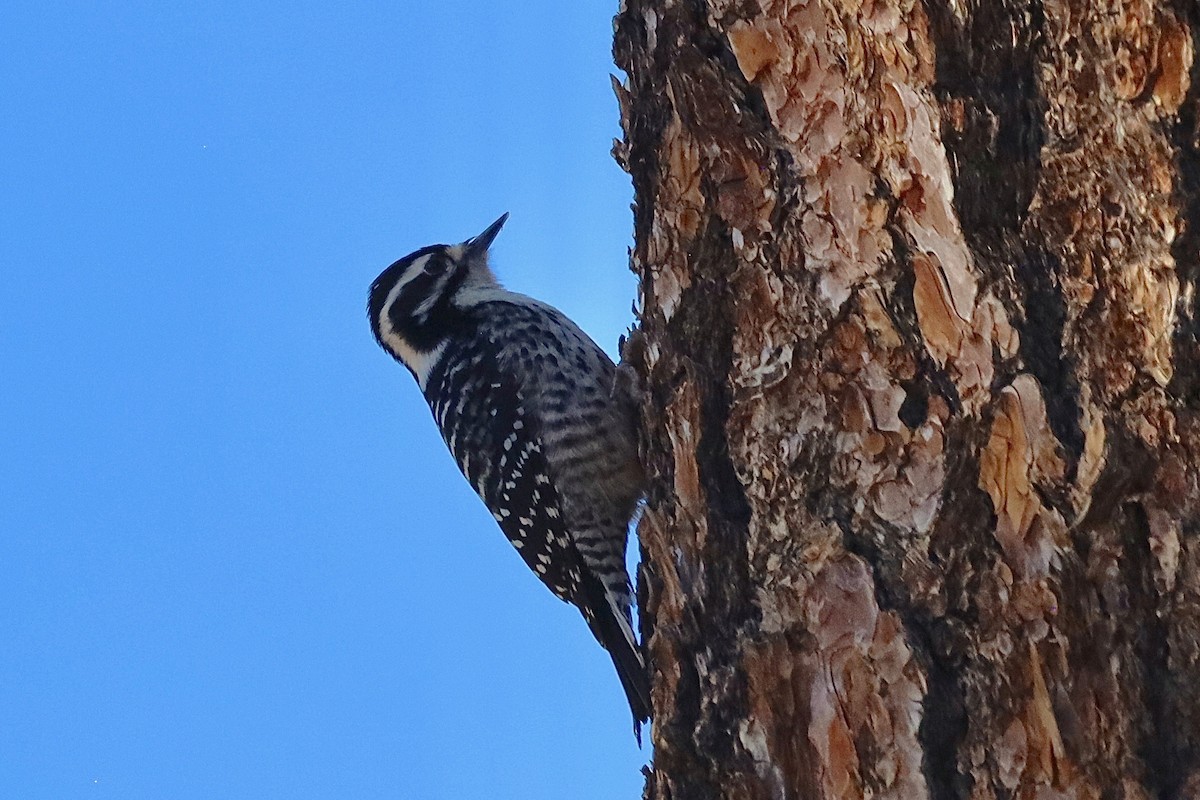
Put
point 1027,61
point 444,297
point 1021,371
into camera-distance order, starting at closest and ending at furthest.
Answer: point 1021,371
point 1027,61
point 444,297

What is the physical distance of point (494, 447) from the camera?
4.28m

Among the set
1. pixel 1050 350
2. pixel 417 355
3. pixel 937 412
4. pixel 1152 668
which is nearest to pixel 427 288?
pixel 417 355

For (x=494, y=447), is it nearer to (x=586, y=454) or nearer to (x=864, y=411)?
(x=586, y=454)

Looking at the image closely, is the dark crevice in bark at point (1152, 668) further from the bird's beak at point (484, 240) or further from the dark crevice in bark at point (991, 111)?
the bird's beak at point (484, 240)

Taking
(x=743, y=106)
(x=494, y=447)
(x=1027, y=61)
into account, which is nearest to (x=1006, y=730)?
(x=1027, y=61)

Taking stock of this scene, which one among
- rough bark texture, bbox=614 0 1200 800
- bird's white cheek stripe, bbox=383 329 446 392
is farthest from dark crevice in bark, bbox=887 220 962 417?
bird's white cheek stripe, bbox=383 329 446 392

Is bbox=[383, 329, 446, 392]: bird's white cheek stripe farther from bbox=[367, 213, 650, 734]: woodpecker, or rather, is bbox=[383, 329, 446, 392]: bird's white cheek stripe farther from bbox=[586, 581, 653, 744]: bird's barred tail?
bbox=[586, 581, 653, 744]: bird's barred tail

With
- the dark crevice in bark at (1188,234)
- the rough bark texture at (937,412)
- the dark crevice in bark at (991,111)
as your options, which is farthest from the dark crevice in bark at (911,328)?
the dark crevice in bark at (1188,234)

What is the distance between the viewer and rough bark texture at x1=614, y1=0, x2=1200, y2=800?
173cm

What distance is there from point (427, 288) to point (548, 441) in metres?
1.04

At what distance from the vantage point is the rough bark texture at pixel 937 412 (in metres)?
1.73

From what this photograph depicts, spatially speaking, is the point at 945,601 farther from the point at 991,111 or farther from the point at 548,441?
the point at 548,441

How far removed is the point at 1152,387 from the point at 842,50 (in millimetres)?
818

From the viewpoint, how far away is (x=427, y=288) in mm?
4801
